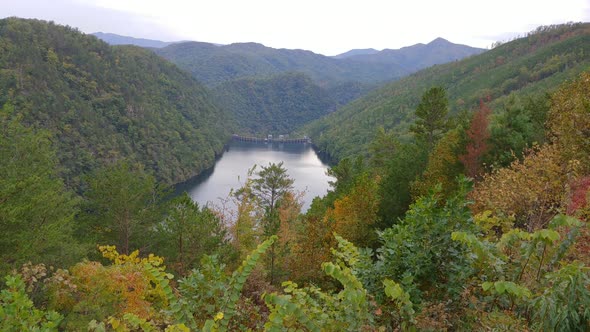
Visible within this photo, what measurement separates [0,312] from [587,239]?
341 inches

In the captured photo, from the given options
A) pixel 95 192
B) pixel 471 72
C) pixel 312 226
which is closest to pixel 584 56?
pixel 471 72

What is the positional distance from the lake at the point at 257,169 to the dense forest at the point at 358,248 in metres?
34.6

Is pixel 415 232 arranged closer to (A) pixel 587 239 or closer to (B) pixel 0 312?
(A) pixel 587 239

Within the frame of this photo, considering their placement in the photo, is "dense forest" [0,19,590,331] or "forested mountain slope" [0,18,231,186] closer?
"dense forest" [0,19,590,331]

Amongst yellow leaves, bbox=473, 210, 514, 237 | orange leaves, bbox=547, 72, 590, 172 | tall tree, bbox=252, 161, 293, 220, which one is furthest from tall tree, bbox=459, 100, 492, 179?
tall tree, bbox=252, 161, 293, 220

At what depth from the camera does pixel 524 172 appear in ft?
37.6

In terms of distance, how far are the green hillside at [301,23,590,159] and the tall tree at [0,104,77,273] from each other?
82.1m

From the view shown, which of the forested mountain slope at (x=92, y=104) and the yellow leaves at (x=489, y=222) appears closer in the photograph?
the yellow leaves at (x=489, y=222)

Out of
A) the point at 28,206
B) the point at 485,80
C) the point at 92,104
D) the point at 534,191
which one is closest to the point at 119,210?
the point at 28,206

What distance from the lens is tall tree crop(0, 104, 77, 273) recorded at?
47.0ft

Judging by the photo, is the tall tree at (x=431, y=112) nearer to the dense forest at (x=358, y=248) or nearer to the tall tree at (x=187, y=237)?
the dense forest at (x=358, y=248)

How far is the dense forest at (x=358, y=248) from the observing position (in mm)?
4469

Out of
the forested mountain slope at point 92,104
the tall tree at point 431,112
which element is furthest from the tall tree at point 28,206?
the forested mountain slope at point 92,104

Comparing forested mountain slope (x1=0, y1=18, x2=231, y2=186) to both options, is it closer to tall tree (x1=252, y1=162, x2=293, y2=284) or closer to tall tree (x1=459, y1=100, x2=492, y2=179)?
tall tree (x1=252, y1=162, x2=293, y2=284)
